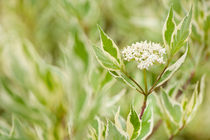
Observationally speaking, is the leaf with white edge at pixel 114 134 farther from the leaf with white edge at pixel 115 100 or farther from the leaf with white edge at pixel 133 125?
the leaf with white edge at pixel 115 100

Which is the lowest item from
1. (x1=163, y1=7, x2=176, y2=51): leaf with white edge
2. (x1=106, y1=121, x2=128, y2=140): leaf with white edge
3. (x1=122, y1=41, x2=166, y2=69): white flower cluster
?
(x1=106, y1=121, x2=128, y2=140): leaf with white edge

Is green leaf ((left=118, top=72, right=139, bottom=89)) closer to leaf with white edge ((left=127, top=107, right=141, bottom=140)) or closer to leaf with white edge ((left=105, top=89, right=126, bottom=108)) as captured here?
leaf with white edge ((left=127, top=107, right=141, bottom=140))

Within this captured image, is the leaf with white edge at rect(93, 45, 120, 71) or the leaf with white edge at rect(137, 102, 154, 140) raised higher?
the leaf with white edge at rect(93, 45, 120, 71)

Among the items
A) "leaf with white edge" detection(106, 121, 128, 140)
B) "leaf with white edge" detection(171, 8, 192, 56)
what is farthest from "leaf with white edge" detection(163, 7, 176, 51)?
"leaf with white edge" detection(106, 121, 128, 140)

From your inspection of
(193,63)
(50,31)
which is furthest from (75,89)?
(50,31)

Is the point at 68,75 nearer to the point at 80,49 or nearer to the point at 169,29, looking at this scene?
the point at 80,49

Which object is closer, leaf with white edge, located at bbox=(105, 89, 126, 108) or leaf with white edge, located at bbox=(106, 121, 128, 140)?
leaf with white edge, located at bbox=(106, 121, 128, 140)
